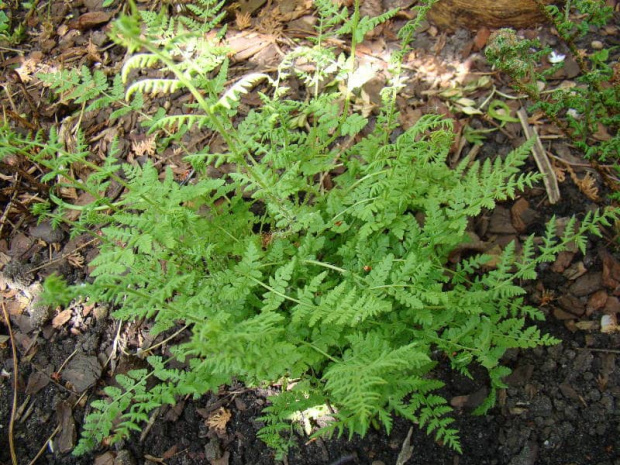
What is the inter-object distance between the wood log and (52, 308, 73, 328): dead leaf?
328 centimetres

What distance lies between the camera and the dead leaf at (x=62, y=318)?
318 centimetres

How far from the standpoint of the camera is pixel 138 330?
10.2 feet

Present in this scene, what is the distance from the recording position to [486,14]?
11.9 ft

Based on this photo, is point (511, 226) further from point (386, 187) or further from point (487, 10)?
point (487, 10)

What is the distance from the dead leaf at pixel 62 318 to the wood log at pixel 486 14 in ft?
10.8

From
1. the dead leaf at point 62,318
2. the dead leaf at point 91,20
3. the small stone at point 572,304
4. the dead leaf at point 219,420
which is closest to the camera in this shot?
the dead leaf at point 219,420

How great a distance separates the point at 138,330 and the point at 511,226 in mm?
2421

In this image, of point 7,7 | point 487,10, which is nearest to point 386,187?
point 487,10

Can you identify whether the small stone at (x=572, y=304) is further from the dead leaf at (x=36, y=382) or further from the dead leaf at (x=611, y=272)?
the dead leaf at (x=36, y=382)

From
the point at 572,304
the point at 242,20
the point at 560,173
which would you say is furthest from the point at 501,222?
the point at 242,20

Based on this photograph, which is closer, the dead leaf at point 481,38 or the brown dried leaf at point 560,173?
the brown dried leaf at point 560,173

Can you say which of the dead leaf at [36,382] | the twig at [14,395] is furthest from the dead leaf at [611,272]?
the twig at [14,395]

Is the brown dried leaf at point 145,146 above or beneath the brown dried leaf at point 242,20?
beneath

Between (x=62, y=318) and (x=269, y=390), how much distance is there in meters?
1.41
